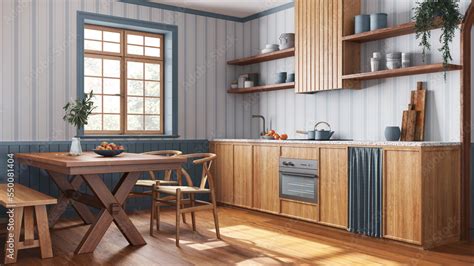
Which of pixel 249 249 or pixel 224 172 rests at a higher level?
pixel 224 172

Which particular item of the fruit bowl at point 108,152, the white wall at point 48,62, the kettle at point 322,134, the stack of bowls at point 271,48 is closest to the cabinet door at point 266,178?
the kettle at point 322,134

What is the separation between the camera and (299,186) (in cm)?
534

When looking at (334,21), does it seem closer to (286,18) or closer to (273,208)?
(286,18)

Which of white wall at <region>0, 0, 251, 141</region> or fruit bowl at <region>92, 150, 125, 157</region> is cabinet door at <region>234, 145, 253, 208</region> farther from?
fruit bowl at <region>92, 150, 125, 157</region>

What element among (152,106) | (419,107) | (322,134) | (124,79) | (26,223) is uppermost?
(124,79)

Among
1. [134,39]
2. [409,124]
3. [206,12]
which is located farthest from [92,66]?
[409,124]

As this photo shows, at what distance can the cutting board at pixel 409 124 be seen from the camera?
15.7ft

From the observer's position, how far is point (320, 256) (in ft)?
12.8

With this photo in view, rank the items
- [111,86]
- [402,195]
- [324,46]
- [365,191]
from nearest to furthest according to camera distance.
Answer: [402,195]
[365,191]
[324,46]
[111,86]

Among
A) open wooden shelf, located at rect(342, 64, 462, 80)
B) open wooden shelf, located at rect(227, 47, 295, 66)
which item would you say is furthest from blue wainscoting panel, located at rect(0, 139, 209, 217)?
open wooden shelf, located at rect(342, 64, 462, 80)

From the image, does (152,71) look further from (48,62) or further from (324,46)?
(324,46)

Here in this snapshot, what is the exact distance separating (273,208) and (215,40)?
102 inches

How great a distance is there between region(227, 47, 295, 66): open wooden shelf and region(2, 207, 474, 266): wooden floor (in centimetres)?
220

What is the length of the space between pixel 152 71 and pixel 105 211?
114 inches
